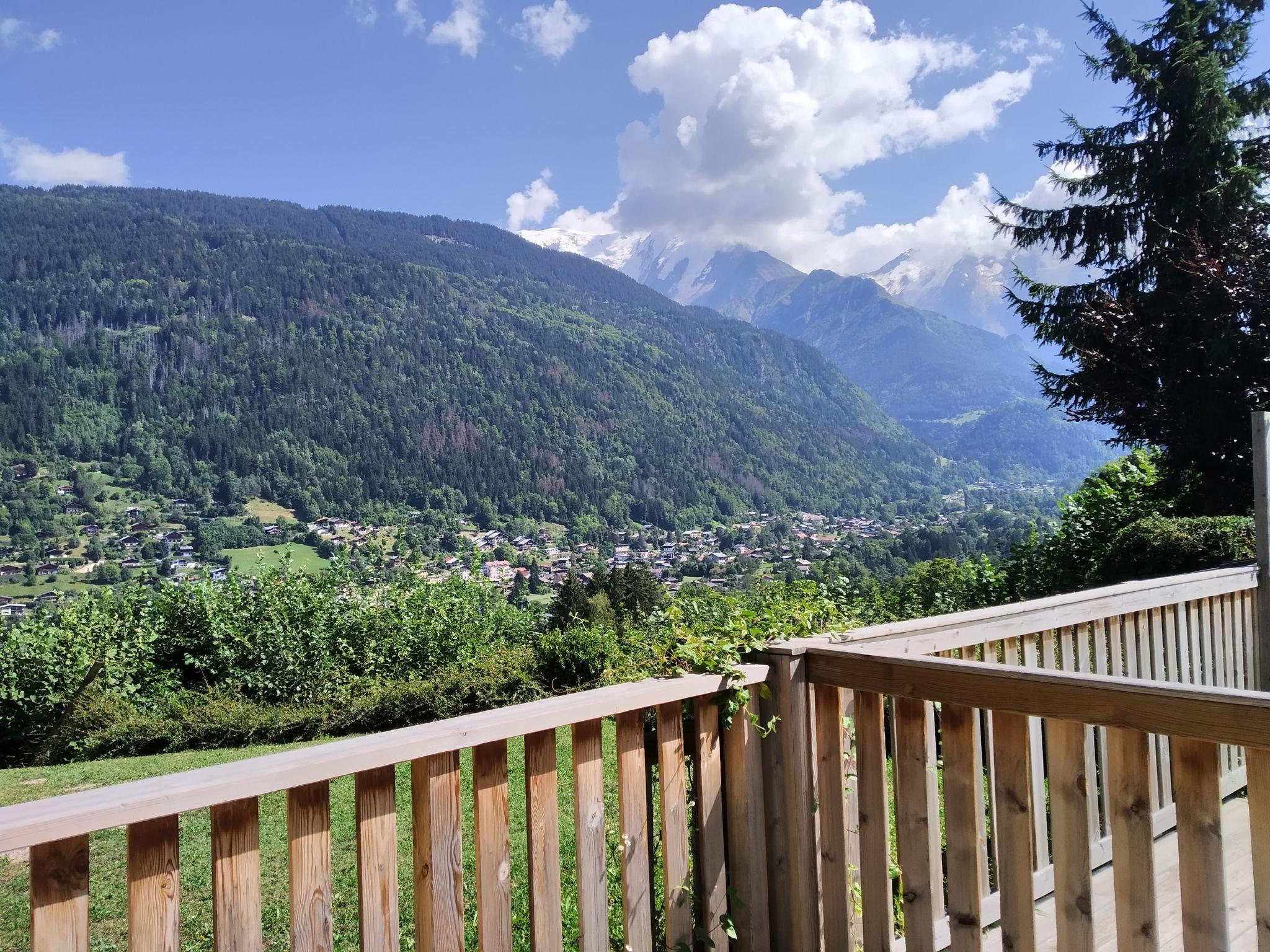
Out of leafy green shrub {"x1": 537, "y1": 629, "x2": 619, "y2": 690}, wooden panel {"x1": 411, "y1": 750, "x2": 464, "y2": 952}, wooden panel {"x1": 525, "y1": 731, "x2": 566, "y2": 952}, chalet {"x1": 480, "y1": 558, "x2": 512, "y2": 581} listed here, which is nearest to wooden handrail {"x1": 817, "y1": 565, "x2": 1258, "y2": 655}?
wooden panel {"x1": 525, "y1": 731, "x2": 566, "y2": 952}

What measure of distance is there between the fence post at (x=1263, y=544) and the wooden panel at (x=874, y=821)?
2891 millimetres

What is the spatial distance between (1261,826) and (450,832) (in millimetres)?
1365

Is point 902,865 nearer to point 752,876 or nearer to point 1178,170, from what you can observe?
point 752,876

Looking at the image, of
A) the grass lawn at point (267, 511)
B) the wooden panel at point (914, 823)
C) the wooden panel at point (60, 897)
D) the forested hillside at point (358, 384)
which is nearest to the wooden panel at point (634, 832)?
the wooden panel at point (914, 823)

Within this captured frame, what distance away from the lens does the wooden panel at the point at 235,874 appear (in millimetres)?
1286

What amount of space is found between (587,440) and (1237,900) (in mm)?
102500

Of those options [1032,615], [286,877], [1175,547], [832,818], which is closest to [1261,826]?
[832,818]

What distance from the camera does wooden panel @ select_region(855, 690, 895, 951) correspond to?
196 centimetres

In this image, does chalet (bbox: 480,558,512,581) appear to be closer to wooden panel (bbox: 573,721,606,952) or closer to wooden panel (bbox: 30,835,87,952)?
wooden panel (bbox: 573,721,606,952)

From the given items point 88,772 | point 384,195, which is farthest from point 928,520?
point 384,195

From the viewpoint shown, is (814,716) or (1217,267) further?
(1217,267)

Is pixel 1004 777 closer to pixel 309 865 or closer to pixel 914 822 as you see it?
pixel 914 822

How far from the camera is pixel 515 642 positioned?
14156 mm

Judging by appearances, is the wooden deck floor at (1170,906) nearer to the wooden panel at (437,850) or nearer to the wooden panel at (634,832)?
the wooden panel at (634,832)
